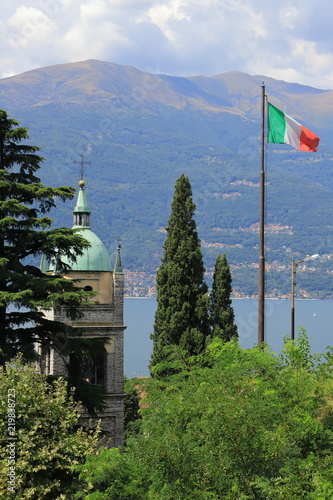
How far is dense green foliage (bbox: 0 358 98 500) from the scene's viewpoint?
15.4 metres

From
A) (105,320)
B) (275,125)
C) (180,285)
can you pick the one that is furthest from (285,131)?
(105,320)

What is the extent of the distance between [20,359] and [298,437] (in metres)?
6.03

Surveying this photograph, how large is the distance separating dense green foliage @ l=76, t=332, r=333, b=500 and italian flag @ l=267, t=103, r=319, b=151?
25.5 feet

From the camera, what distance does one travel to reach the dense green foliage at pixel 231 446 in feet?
45.1

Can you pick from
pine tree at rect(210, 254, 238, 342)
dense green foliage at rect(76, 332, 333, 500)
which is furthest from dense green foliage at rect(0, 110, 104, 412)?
pine tree at rect(210, 254, 238, 342)

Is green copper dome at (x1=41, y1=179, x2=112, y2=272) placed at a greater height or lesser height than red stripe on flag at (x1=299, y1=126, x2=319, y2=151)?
lesser

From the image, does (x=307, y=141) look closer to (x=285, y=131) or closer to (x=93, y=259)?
(x=285, y=131)

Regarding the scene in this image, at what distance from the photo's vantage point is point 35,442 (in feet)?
52.1

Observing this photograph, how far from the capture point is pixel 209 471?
46.1 feet

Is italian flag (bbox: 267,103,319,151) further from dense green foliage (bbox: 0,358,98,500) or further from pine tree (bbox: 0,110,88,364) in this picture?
dense green foliage (bbox: 0,358,98,500)

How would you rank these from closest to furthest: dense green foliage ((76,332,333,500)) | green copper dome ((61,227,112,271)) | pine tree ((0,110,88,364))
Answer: dense green foliage ((76,332,333,500)) < pine tree ((0,110,88,364)) < green copper dome ((61,227,112,271))

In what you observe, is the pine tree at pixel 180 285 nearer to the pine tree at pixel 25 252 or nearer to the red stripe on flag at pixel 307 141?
the red stripe on flag at pixel 307 141

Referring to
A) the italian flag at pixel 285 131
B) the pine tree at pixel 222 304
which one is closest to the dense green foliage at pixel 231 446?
the italian flag at pixel 285 131

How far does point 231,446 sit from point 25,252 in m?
8.42
